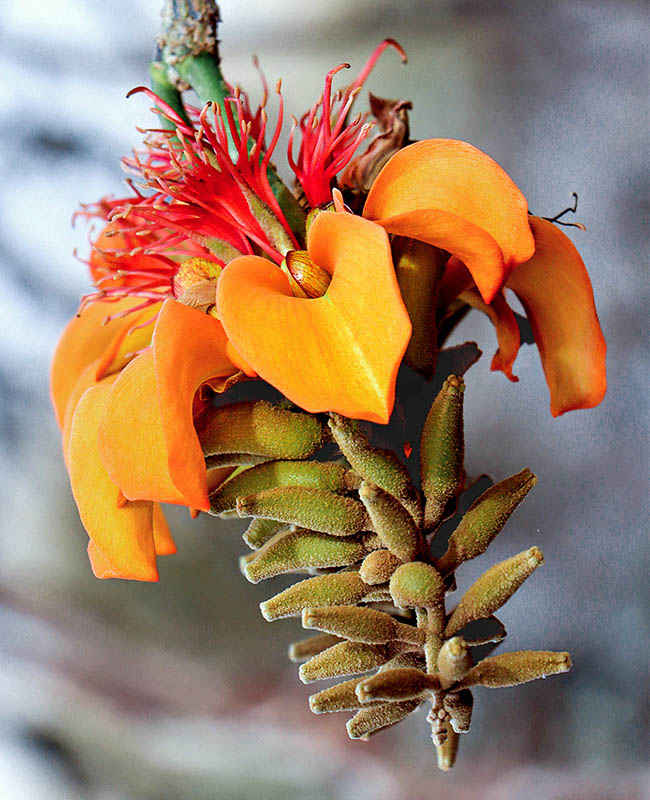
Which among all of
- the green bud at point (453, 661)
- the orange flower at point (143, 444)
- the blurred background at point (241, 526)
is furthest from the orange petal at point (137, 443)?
the blurred background at point (241, 526)

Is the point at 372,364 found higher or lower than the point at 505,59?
lower

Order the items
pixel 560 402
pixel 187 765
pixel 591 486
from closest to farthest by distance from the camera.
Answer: pixel 560 402, pixel 591 486, pixel 187 765

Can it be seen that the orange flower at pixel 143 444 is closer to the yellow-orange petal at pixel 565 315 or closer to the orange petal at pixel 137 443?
the orange petal at pixel 137 443

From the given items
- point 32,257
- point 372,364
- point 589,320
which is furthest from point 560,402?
point 32,257

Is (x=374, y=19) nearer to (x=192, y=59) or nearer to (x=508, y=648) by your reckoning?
(x=192, y=59)

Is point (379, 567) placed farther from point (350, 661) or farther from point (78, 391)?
point (78, 391)

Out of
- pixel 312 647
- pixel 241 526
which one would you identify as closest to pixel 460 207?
pixel 312 647
